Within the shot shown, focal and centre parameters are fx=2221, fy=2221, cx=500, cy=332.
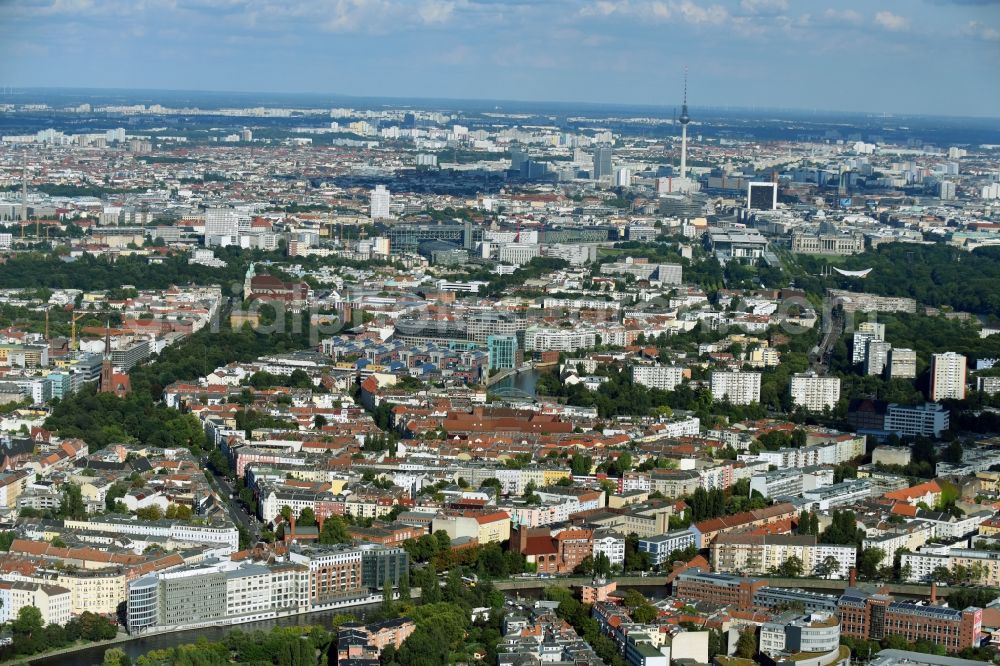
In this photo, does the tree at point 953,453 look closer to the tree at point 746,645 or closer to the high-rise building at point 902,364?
the high-rise building at point 902,364

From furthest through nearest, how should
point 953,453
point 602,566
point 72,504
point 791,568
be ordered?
point 953,453, point 72,504, point 791,568, point 602,566

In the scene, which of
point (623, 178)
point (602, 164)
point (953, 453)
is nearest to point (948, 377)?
point (953, 453)

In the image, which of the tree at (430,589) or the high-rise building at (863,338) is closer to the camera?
the tree at (430,589)

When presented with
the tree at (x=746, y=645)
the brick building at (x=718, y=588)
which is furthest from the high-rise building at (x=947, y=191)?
the tree at (x=746, y=645)

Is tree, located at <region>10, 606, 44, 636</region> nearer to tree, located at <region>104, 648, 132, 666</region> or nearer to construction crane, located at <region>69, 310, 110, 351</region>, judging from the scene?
tree, located at <region>104, 648, 132, 666</region>

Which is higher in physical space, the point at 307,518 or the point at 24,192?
the point at 307,518

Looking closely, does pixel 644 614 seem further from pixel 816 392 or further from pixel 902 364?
pixel 902 364

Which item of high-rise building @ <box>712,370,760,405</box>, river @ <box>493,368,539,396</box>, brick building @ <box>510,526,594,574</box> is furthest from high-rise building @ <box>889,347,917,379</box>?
brick building @ <box>510,526,594,574</box>
